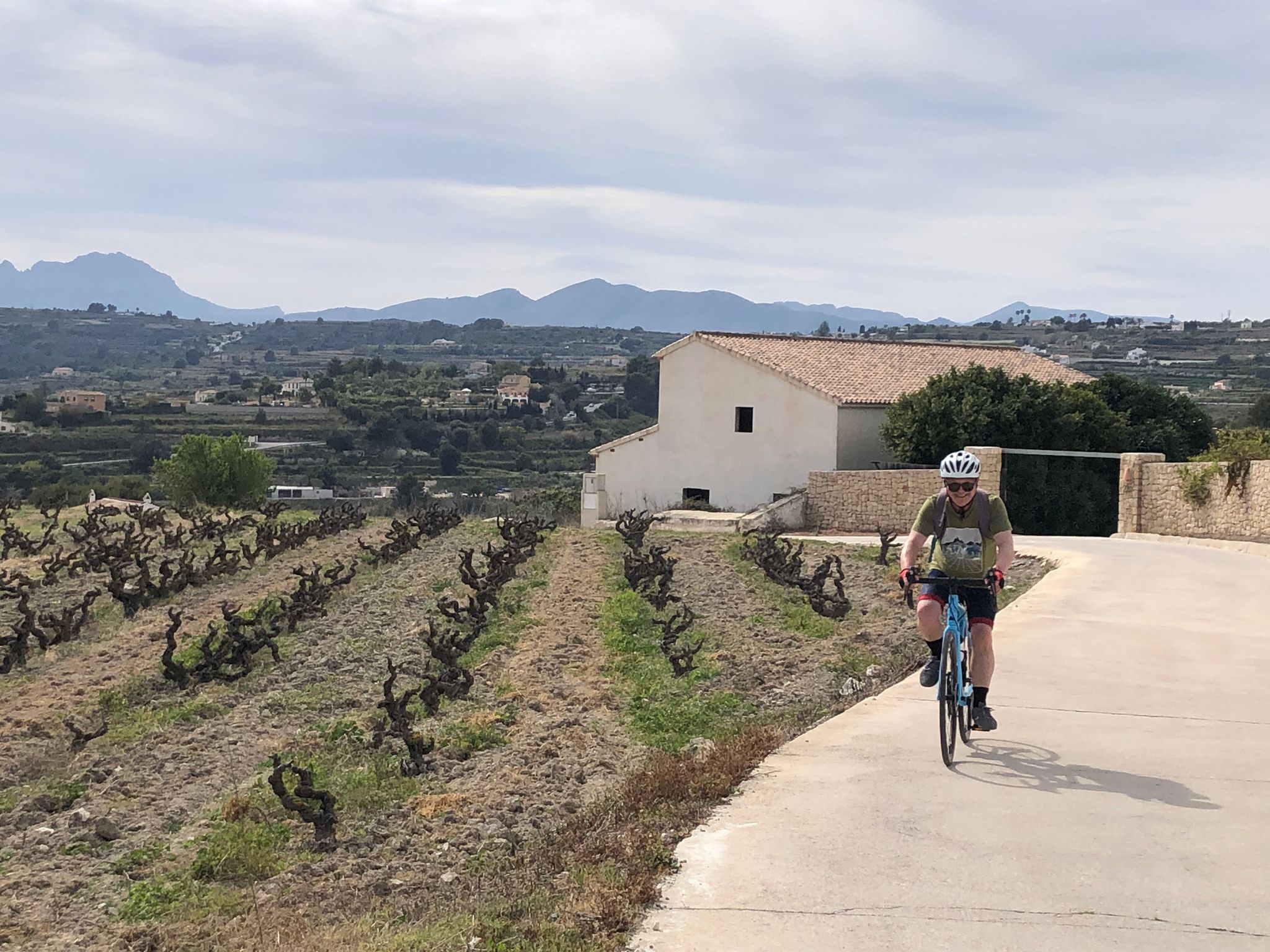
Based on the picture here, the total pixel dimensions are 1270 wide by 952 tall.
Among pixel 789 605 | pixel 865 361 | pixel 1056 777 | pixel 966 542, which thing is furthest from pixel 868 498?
pixel 1056 777

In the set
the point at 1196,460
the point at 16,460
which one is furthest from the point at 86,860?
the point at 16,460

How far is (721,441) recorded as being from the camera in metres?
42.1

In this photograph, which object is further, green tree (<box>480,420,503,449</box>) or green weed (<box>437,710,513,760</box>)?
green tree (<box>480,420,503,449</box>)

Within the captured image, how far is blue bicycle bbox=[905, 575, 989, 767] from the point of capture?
743 cm

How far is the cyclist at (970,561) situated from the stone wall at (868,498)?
2215 centimetres

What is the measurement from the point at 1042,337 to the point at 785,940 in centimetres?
11515

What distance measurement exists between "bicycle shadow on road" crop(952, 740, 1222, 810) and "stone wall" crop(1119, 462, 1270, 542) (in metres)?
17.5

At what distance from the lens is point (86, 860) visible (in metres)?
7.54

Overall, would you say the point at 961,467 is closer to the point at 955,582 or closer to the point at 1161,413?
the point at 955,582

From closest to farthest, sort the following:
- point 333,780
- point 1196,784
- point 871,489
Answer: point 1196,784 → point 333,780 → point 871,489

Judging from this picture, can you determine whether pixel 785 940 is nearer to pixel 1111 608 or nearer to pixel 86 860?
pixel 86 860

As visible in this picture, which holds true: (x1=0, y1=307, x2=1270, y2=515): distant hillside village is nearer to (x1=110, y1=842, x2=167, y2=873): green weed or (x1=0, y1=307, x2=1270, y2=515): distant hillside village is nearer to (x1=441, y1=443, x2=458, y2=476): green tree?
(x1=441, y1=443, x2=458, y2=476): green tree

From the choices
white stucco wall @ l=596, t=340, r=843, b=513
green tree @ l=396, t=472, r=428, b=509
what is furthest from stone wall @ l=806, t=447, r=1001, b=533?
green tree @ l=396, t=472, r=428, b=509

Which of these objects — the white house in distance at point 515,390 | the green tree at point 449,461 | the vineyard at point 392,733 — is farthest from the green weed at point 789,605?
the white house in distance at point 515,390
